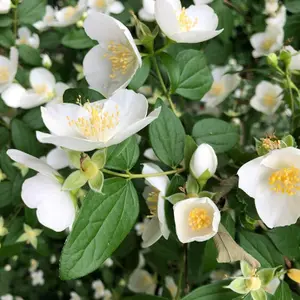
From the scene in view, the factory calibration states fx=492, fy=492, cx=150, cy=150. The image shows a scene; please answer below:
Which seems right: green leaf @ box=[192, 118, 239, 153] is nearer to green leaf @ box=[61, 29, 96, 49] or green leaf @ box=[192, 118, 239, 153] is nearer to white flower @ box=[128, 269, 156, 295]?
green leaf @ box=[61, 29, 96, 49]

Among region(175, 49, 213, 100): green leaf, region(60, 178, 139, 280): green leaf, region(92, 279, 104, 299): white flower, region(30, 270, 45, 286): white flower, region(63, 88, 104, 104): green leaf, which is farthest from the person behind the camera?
region(30, 270, 45, 286): white flower

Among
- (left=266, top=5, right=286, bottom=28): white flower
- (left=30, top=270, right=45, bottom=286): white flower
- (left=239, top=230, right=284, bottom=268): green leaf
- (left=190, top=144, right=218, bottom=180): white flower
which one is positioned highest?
(left=190, top=144, right=218, bottom=180): white flower

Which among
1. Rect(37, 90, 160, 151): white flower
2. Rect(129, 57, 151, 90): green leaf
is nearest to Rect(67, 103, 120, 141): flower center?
Rect(37, 90, 160, 151): white flower

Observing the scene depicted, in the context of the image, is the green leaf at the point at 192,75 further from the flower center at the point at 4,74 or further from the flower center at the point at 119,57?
the flower center at the point at 4,74

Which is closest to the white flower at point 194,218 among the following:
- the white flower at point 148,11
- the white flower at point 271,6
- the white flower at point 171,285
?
the white flower at point 148,11

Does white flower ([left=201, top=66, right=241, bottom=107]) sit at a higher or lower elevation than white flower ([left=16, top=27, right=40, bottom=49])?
lower

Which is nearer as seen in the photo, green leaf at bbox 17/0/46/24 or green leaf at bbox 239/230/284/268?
green leaf at bbox 239/230/284/268

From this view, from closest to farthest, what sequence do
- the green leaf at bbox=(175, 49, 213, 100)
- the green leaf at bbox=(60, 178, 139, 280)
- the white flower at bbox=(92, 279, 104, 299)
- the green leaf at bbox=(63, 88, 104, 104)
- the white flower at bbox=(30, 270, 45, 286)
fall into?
the green leaf at bbox=(60, 178, 139, 280)
the green leaf at bbox=(63, 88, 104, 104)
the green leaf at bbox=(175, 49, 213, 100)
the white flower at bbox=(92, 279, 104, 299)
the white flower at bbox=(30, 270, 45, 286)
